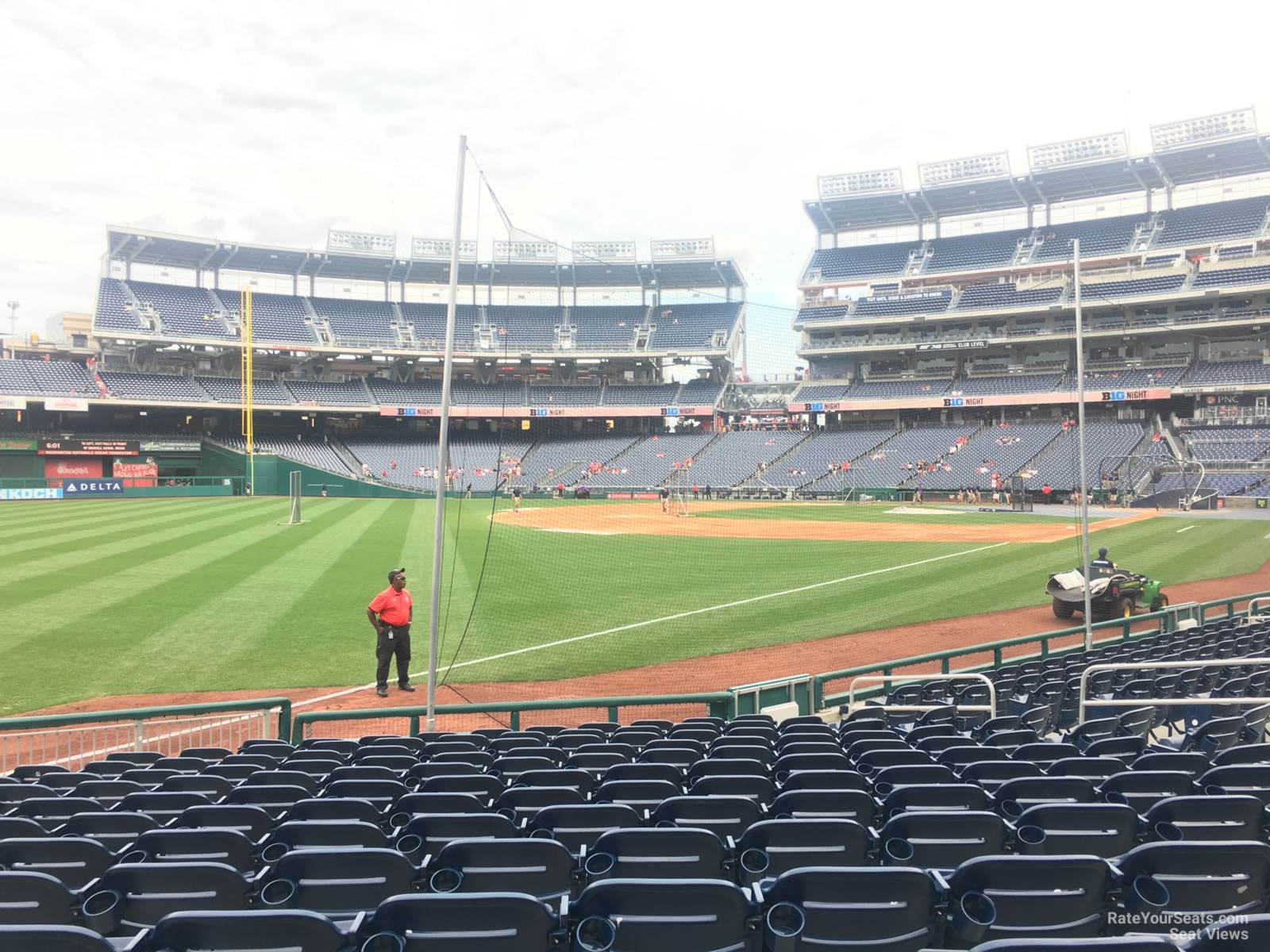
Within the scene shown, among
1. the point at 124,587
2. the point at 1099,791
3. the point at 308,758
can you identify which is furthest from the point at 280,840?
the point at 124,587

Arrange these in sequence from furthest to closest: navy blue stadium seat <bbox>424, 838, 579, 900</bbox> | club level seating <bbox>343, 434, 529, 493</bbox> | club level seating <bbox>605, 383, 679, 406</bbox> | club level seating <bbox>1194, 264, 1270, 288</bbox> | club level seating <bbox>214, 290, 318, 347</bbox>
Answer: club level seating <bbox>605, 383, 679, 406</bbox>
club level seating <bbox>214, 290, 318, 347</bbox>
club level seating <bbox>343, 434, 529, 493</bbox>
club level seating <bbox>1194, 264, 1270, 288</bbox>
navy blue stadium seat <bbox>424, 838, 579, 900</bbox>

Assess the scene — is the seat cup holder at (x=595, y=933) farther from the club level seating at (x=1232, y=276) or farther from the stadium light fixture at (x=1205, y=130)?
the stadium light fixture at (x=1205, y=130)

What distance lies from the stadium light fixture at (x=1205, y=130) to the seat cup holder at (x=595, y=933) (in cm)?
6860

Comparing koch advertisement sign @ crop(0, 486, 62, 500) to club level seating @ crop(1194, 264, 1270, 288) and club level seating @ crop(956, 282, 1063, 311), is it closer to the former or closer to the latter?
club level seating @ crop(956, 282, 1063, 311)

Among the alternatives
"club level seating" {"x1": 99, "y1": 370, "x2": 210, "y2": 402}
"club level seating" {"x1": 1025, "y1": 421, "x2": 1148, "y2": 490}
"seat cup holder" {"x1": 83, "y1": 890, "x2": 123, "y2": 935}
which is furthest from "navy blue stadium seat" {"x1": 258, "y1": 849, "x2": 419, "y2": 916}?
"club level seating" {"x1": 99, "y1": 370, "x2": 210, "y2": 402}

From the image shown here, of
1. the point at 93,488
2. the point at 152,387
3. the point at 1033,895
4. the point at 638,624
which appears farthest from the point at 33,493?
the point at 1033,895

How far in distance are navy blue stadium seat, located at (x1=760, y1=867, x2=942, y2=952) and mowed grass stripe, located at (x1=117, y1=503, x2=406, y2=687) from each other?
11.5 metres

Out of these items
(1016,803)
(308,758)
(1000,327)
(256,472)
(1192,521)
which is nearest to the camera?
(1016,803)

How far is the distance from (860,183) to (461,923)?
72.1 m

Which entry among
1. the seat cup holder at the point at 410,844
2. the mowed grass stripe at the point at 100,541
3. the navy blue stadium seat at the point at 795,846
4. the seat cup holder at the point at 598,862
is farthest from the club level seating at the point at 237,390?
the navy blue stadium seat at the point at 795,846

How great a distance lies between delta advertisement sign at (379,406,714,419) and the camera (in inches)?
2606

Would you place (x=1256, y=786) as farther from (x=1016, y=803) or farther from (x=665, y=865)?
(x=665, y=865)

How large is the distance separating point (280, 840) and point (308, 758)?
9.32 ft

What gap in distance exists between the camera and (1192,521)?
35469 millimetres
